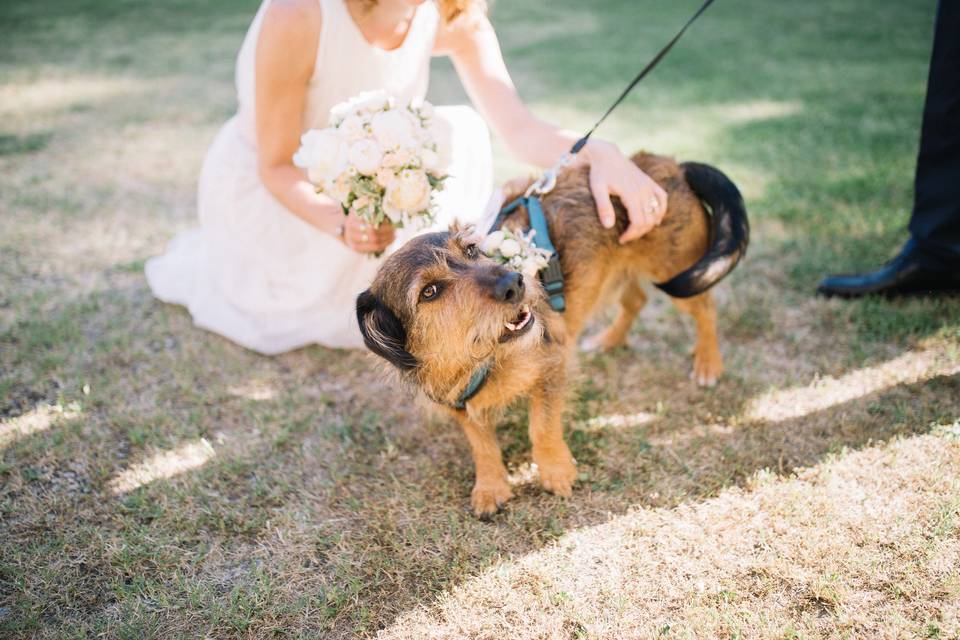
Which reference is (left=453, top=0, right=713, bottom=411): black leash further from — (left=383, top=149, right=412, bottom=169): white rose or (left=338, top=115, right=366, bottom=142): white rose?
(left=338, top=115, right=366, bottom=142): white rose

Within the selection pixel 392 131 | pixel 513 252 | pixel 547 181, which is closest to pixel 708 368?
pixel 547 181

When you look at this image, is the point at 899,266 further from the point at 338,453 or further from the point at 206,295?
the point at 206,295

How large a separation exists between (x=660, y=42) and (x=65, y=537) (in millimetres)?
10844

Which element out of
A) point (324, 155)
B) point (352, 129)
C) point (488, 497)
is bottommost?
point (488, 497)

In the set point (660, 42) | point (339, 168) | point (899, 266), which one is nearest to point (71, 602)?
point (339, 168)

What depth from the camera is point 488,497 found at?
9.30ft

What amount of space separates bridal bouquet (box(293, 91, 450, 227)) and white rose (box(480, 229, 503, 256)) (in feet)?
1.16

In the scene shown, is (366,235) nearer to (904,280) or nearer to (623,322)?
(623,322)

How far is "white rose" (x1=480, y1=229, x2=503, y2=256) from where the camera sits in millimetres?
2559

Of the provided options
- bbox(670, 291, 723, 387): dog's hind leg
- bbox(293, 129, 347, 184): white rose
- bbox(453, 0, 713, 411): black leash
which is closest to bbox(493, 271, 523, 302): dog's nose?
bbox(453, 0, 713, 411): black leash

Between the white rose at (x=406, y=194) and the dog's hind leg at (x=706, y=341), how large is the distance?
5.63ft

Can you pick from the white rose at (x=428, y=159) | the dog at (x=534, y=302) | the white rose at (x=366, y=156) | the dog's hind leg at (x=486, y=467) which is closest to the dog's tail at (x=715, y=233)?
the dog at (x=534, y=302)

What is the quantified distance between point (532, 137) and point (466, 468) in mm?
1923

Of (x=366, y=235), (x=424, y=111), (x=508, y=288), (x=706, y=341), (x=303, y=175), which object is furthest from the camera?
(x=706, y=341)
